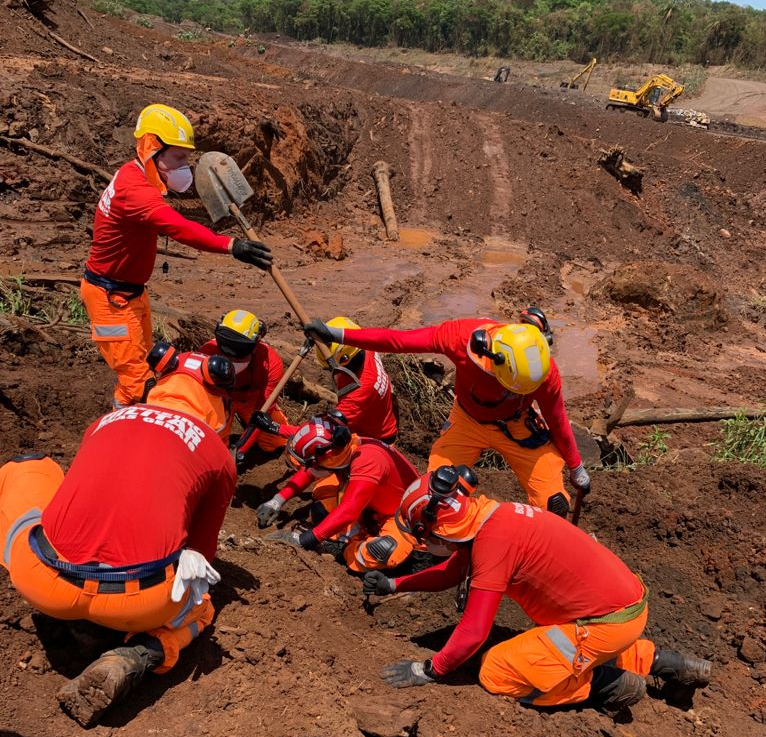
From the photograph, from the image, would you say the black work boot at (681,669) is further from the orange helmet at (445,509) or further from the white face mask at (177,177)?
the white face mask at (177,177)

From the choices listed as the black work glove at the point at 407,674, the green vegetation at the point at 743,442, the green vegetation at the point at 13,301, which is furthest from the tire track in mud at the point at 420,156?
the black work glove at the point at 407,674

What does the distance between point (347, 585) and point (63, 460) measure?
204 cm

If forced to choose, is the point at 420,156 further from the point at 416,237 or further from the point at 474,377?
the point at 474,377

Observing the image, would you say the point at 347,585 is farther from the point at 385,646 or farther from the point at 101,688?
the point at 101,688

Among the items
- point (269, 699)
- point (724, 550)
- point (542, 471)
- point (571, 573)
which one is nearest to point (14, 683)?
point (269, 699)

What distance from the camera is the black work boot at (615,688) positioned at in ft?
11.2

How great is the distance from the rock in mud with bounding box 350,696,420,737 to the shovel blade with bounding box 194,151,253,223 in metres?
3.51

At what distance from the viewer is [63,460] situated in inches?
172

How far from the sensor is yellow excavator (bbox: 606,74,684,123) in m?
25.6

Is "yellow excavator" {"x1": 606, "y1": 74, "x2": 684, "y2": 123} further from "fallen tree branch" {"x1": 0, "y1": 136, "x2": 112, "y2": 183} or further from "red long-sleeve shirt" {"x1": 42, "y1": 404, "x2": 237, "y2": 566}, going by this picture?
"red long-sleeve shirt" {"x1": 42, "y1": 404, "x2": 237, "y2": 566}

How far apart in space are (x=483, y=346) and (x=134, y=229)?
2421 mm

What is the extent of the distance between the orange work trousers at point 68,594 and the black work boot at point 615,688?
80.3 inches

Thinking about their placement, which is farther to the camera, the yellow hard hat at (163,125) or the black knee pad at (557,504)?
the black knee pad at (557,504)

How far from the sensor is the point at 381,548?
13.9 feet
